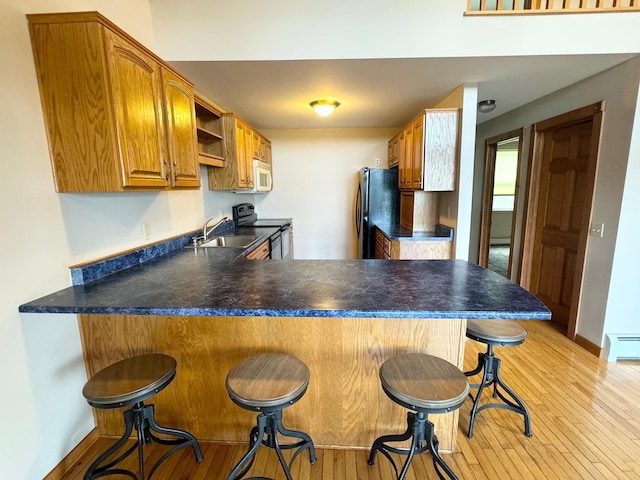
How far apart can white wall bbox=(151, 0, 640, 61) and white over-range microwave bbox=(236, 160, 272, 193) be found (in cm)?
151

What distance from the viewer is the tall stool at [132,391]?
3.99ft

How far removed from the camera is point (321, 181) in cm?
483

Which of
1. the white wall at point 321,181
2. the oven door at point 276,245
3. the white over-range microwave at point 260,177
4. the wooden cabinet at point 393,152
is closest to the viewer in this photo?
the oven door at point 276,245

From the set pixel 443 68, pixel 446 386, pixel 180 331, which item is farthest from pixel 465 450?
pixel 443 68

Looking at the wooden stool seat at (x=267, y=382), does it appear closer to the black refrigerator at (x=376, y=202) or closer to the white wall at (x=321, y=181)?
the black refrigerator at (x=376, y=202)

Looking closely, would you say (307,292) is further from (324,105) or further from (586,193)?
(586,193)

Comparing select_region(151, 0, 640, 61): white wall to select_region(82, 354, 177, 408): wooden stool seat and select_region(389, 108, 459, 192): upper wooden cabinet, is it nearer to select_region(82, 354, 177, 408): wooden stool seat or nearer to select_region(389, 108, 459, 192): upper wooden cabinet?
select_region(389, 108, 459, 192): upper wooden cabinet

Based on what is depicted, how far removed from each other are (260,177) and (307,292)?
278cm

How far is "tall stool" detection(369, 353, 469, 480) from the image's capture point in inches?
Result: 45.3

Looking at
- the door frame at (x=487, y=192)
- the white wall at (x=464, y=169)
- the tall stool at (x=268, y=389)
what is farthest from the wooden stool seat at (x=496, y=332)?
the door frame at (x=487, y=192)

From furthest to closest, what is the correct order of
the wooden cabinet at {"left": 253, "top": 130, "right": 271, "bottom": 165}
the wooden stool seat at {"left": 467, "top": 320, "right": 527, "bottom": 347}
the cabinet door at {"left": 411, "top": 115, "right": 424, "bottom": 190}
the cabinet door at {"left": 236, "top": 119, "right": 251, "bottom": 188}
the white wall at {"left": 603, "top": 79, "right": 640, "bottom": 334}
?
1. the wooden cabinet at {"left": 253, "top": 130, "right": 271, "bottom": 165}
2. the cabinet door at {"left": 236, "top": 119, "right": 251, "bottom": 188}
3. the cabinet door at {"left": 411, "top": 115, "right": 424, "bottom": 190}
4. the white wall at {"left": 603, "top": 79, "right": 640, "bottom": 334}
5. the wooden stool seat at {"left": 467, "top": 320, "right": 527, "bottom": 347}

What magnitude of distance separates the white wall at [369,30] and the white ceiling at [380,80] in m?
0.08

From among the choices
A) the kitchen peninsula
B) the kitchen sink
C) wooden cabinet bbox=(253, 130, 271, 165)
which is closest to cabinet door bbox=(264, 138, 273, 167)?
wooden cabinet bbox=(253, 130, 271, 165)

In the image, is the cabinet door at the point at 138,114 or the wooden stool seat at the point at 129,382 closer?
the wooden stool seat at the point at 129,382
